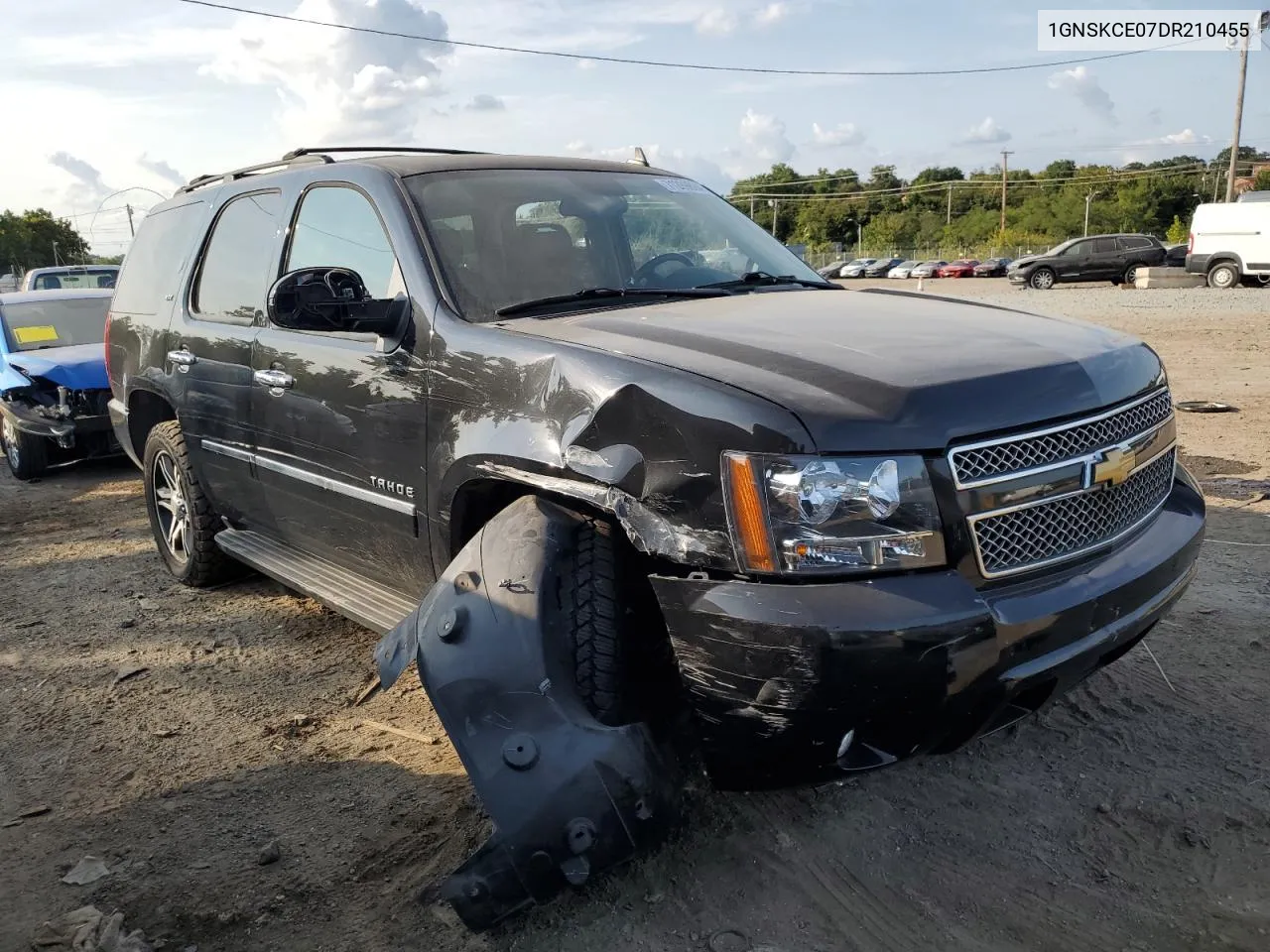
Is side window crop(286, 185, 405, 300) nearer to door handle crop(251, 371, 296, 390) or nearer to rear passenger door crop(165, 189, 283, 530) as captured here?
rear passenger door crop(165, 189, 283, 530)

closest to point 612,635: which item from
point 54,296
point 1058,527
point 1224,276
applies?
point 1058,527

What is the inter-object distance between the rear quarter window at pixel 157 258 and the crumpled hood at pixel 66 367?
3.14 meters

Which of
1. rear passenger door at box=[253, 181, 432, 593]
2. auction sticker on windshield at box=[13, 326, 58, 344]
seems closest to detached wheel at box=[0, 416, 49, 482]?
auction sticker on windshield at box=[13, 326, 58, 344]

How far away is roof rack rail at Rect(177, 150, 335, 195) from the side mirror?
3.04 feet

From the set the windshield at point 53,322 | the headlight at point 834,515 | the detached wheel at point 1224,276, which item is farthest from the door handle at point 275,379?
the detached wheel at point 1224,276

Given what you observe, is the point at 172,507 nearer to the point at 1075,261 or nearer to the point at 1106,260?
the point at 1075,261

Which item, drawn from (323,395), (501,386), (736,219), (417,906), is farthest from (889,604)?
(736,219)

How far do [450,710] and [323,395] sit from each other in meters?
1.45

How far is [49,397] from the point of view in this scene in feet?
27.3

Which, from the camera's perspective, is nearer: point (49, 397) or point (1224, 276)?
point (49, 397)

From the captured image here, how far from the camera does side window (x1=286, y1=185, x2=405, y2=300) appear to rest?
3.28 m

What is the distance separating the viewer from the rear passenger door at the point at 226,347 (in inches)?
157

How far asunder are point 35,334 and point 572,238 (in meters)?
7.73

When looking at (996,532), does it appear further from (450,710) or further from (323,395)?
(323,395)
